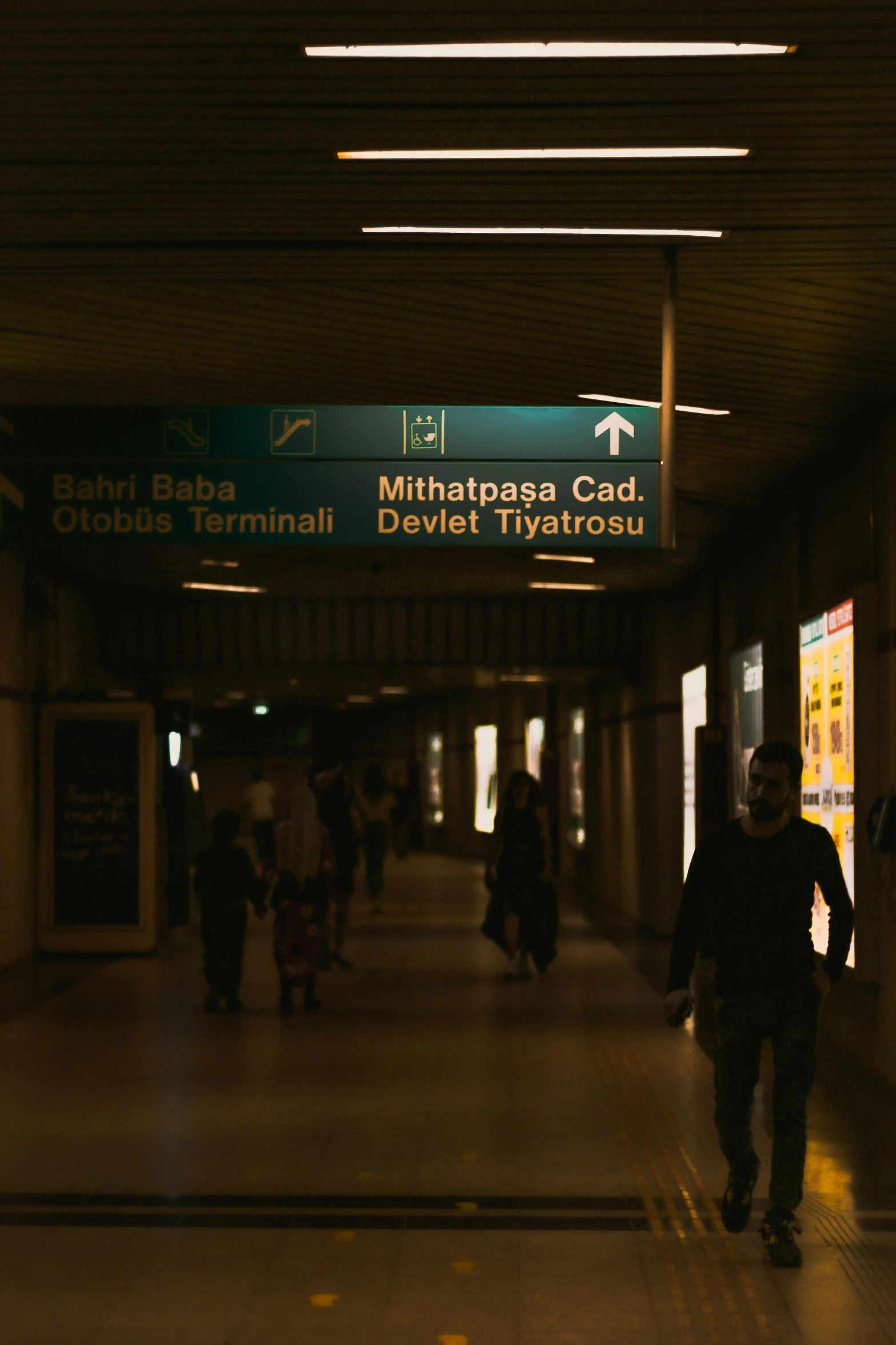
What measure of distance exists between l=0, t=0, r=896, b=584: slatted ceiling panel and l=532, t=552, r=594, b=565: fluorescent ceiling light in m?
4.27

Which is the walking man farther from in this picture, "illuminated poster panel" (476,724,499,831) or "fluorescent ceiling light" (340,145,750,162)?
"illuminated poster panel" (476,724,499,831)

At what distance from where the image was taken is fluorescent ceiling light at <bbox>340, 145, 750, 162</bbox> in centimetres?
470

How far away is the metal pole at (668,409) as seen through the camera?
5.65m

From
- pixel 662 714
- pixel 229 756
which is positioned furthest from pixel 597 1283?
pixel 229 756

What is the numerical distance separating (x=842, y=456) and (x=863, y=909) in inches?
100

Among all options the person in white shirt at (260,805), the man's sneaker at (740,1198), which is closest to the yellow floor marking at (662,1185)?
the man's sneaker at (740,1198)

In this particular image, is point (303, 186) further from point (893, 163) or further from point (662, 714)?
point (662, 714)

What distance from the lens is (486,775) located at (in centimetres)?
2850

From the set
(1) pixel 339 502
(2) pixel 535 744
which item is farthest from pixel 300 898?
(2) pixel 535 744

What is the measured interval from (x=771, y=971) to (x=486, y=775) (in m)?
24.0

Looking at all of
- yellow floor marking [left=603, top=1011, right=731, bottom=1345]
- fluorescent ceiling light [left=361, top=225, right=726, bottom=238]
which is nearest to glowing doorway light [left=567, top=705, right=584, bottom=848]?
yellow floor marking [left=603, top=1011, right=731, bottom=1345]

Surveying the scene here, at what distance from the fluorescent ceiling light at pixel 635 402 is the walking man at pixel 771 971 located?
11.4 ft

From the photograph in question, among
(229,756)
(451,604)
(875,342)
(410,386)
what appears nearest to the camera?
(875,342)

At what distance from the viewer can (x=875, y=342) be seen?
661cm
